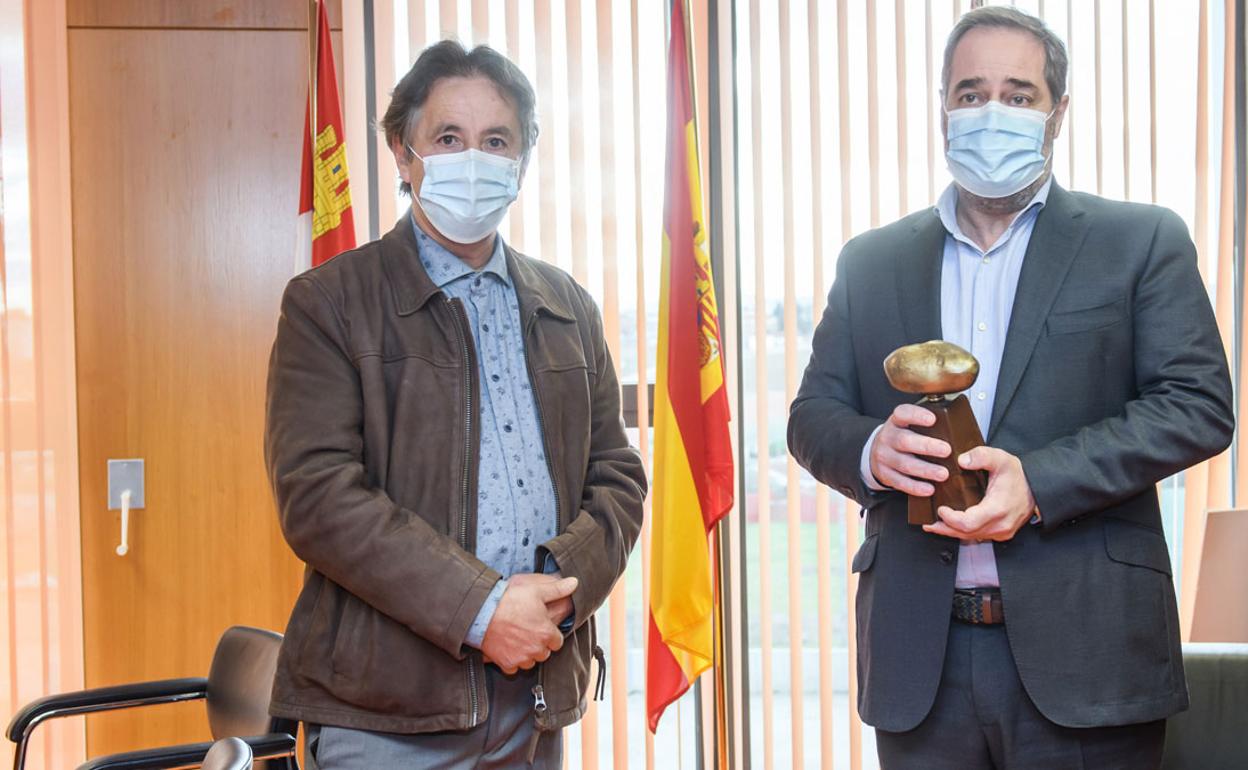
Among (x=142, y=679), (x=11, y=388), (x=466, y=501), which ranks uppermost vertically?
(x=11, y=388)

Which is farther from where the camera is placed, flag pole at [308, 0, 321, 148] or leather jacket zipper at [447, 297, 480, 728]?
flag pole at [308, 0, 321, 148]

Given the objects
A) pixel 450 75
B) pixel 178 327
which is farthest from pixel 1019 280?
pixel 178 327

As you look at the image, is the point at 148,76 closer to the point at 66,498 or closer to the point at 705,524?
the point at 66,498

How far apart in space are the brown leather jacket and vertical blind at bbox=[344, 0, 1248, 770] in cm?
147

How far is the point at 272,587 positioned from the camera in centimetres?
Answer: 312

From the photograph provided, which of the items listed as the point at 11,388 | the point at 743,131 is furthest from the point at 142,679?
the point at 743,131

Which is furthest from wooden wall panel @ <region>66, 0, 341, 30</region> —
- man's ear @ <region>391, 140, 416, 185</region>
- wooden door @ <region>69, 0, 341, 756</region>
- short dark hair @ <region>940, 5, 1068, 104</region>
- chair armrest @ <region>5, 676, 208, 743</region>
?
short dark hair @ <region>940, 5, 1068, 104</region>

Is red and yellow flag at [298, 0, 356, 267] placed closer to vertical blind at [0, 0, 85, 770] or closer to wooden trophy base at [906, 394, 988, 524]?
vertical blind at [0, 0, 85, 770]

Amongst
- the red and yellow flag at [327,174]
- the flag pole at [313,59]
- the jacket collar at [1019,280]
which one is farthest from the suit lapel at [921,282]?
the flag pole at [313,59]

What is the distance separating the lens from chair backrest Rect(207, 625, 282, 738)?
7.00ft

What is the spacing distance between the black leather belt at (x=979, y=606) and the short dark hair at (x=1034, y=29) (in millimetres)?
820

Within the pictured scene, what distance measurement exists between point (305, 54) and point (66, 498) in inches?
56.5

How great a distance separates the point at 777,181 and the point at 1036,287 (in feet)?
5.67

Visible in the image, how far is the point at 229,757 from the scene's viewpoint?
1.25 m
